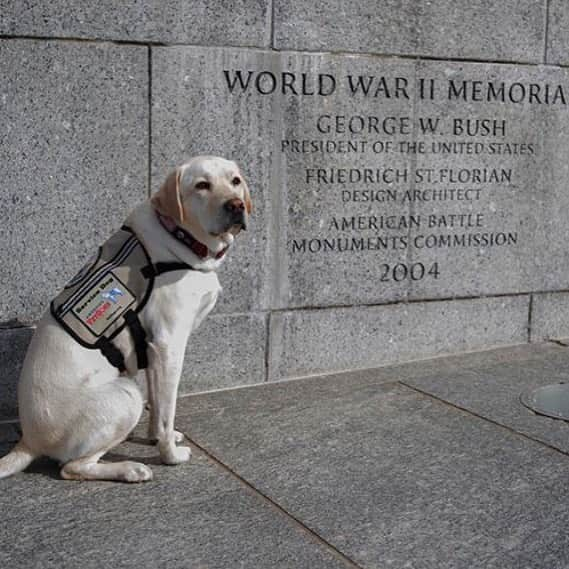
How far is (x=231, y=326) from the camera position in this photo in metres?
5.72

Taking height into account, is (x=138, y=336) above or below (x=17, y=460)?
above

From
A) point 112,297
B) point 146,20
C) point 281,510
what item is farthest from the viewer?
point 146,20

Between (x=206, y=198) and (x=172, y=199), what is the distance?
0.51ft

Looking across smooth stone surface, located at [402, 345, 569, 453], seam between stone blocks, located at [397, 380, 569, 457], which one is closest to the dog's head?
seam between stone blocks, located at [397, 380, 569, 457]

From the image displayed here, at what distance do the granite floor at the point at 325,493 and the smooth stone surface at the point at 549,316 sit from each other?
1278 mm

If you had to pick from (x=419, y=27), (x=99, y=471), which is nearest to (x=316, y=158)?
(x=419, y=27)

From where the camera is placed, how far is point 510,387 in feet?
18.8

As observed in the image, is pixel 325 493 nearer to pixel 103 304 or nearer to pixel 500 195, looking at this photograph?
pixel 103 304

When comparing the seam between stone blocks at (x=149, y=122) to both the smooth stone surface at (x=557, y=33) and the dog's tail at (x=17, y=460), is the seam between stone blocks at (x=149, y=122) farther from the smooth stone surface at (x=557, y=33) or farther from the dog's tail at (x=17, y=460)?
the smooth stone surface at (x=557, y=33)

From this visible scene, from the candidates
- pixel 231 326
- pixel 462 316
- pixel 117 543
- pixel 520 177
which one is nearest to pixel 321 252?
pixel 231 326

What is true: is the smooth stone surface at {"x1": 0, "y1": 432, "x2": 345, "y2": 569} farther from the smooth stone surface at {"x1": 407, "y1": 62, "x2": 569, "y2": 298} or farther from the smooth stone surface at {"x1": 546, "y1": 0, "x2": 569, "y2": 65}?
the smooth stone surface at {"x1": 546, "y1": 0, "x2": 569, "y2": 65}

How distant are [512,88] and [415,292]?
1.52m

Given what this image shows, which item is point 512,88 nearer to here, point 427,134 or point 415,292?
point 427,134

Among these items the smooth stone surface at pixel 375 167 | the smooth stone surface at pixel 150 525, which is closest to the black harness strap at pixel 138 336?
the smooth stone surface at pixel 150 525
